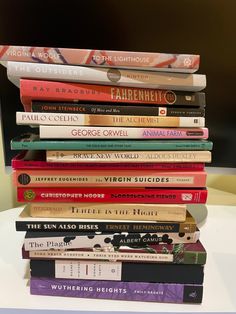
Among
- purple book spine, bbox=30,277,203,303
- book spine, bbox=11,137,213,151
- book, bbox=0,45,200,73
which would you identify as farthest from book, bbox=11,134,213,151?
purple book spine, bbox=30,277,203,303

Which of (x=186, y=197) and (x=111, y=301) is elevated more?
(x=186, y=197)

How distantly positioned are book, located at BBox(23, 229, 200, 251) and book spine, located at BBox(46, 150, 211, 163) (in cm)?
12

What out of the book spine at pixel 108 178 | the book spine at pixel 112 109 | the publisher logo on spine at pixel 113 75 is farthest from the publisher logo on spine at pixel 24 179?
the publisher logo on spine at pixel 113 75

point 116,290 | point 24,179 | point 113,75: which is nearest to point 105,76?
point 113,75

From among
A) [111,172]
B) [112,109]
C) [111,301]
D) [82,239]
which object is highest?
[112,109]

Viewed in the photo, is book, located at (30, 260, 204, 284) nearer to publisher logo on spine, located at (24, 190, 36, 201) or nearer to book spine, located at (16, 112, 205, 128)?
publisher logo on spine, located at (24, 190, 36, 201)

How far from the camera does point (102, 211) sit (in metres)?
0.51

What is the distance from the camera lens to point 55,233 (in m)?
0.49

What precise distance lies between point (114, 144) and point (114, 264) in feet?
0.64

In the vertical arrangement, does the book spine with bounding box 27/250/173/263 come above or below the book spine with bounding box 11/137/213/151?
below

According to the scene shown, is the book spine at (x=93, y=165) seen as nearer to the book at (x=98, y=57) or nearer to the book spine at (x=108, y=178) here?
the book spine at (x=108, y=178)

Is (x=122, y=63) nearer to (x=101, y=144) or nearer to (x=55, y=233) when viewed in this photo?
(x=101, y=144)

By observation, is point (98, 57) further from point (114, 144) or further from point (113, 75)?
point (114, 144)

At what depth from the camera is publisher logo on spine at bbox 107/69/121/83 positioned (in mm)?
488
